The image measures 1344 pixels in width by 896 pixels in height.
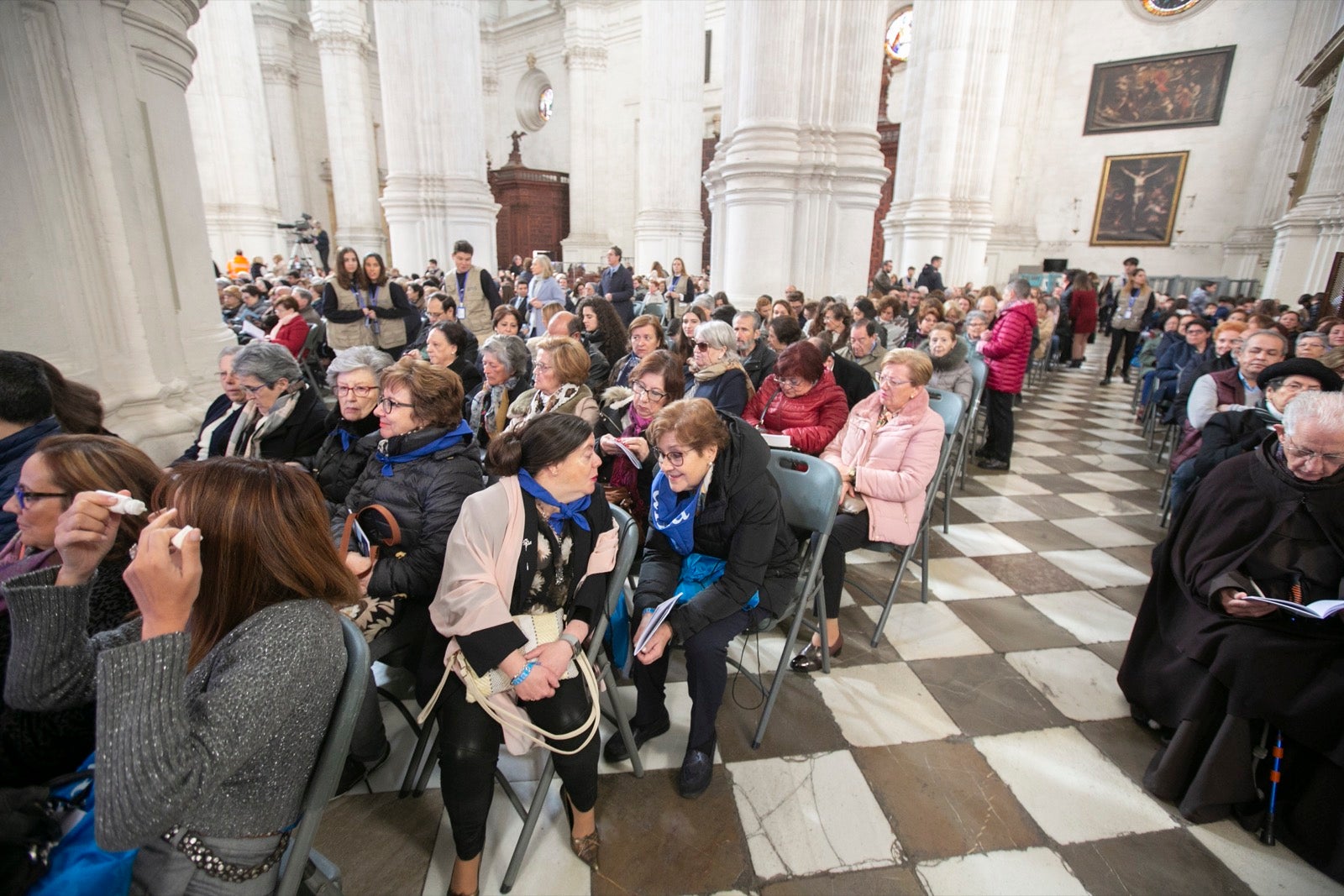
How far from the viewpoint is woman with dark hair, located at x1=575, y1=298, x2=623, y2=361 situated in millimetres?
4492

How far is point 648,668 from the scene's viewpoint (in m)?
2.27

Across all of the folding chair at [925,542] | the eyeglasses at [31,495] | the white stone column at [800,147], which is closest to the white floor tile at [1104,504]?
the folding chair at [925,542]

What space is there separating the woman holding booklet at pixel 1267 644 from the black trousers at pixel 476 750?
6.60 ft

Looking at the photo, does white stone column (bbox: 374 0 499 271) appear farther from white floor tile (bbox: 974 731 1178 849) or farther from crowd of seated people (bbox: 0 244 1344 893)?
white floor tile (bbox: 974 731 1178 849)

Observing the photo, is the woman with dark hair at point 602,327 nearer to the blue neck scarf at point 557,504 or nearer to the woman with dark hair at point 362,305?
the woman with dark hair at point 362,305

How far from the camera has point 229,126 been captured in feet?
40.0

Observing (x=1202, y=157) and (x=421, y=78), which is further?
(x=1202, y=157)

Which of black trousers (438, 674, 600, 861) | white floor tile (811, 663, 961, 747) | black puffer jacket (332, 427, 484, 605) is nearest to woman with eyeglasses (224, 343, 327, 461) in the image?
black puffer jacket (332, 427, 484, 605)

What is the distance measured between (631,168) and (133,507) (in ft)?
60.7

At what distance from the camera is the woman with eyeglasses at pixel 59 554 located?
130 cm

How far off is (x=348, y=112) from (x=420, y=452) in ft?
52.1

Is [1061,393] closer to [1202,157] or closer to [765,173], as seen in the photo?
[765,173]

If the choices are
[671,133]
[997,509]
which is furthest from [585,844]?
[671,133]

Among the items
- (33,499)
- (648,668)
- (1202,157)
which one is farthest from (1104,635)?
(1202,157)
